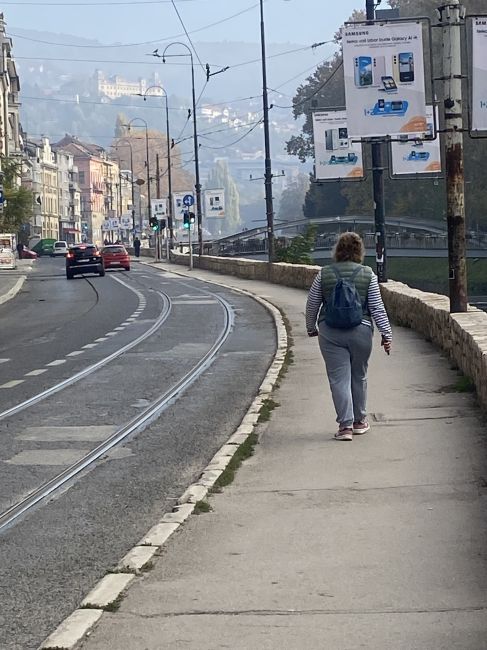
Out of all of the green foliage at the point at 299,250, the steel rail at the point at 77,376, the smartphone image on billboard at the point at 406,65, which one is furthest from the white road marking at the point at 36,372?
the green foliage at the point at 299,250

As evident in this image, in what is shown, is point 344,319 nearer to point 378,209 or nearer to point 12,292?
point 378,209

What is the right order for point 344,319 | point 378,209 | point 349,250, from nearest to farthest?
1. point 344,319
2. point 349,250
3. point 378,209

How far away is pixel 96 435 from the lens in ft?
43.8

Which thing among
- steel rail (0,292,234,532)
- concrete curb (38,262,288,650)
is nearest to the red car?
steel rail (0,292,234,532)

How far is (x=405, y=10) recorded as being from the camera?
94.3m

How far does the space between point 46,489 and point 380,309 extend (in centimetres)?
349

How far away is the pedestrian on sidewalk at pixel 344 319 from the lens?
12211mm

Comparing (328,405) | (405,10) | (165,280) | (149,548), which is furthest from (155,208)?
(149,548)

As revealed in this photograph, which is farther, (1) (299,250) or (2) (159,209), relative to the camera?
(2) (159,209)

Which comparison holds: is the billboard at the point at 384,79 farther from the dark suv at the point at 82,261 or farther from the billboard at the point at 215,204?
the billboard at the point at 215,204

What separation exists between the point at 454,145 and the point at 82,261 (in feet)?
157

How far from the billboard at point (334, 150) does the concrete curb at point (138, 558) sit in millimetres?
27658

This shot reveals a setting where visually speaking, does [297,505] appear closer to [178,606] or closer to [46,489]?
[46,489]

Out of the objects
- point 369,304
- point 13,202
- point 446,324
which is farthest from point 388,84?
point 13,202
